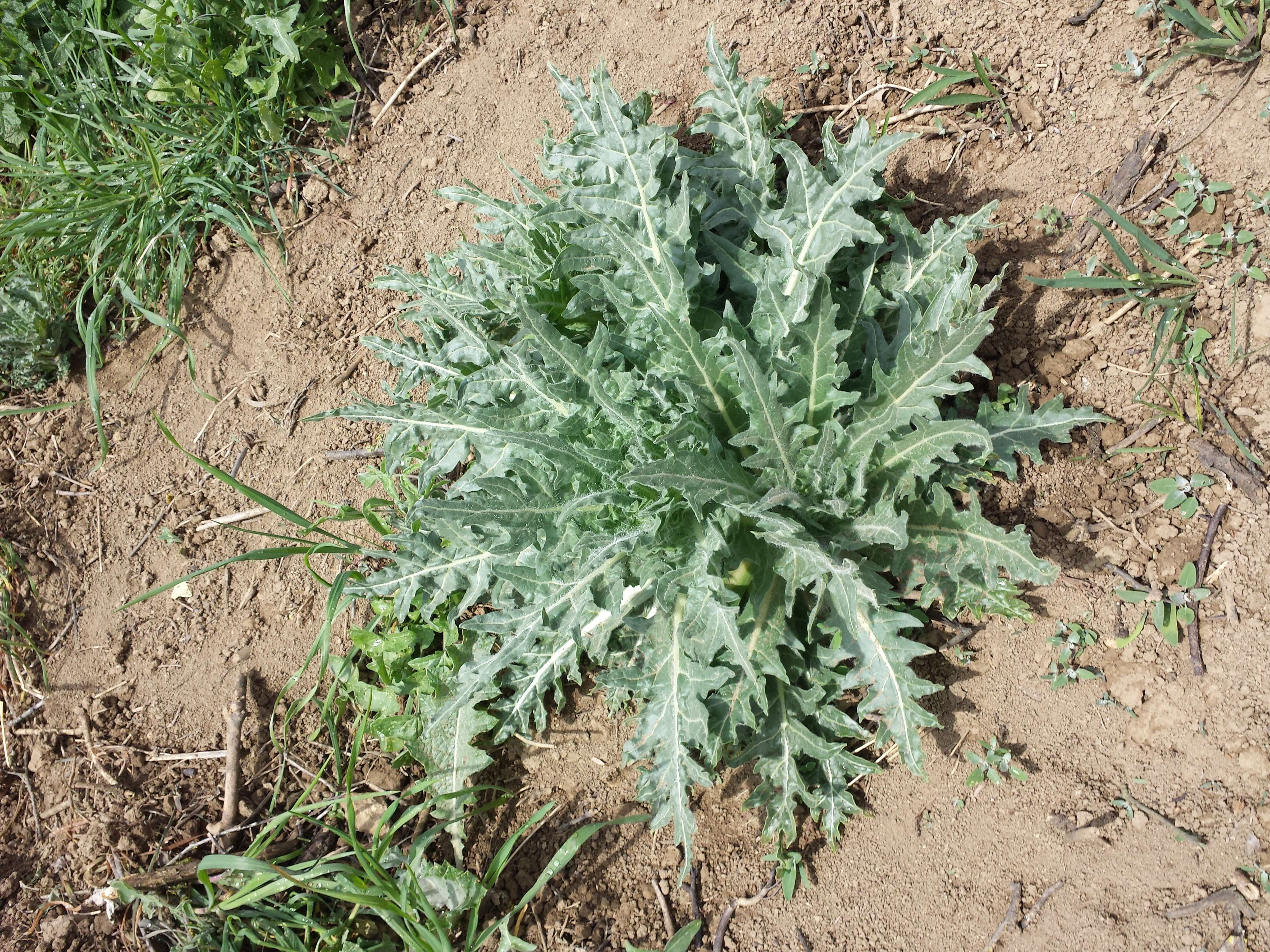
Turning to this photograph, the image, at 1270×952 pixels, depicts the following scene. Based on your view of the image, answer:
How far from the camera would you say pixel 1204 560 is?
8.43 feet

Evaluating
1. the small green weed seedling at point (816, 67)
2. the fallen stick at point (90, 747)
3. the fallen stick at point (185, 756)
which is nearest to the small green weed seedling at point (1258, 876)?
the small green weed seedling at point (816, 67)

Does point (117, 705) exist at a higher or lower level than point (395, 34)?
lower

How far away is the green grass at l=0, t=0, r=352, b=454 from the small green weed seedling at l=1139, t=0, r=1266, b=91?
333 cm

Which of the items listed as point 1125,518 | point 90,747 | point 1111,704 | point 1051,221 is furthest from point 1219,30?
point 90,747

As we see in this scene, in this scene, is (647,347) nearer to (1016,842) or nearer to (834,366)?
(834,366)

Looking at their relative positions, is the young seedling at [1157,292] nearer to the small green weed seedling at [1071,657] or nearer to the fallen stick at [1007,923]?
the small green weed seedling at [1071,657]

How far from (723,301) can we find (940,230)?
0.74m

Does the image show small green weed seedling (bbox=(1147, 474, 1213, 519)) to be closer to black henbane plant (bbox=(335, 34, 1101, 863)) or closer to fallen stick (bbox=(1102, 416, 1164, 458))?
fallen stick (bbox=(1102, 416, 1164, 458))

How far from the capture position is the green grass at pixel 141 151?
397 centimetres

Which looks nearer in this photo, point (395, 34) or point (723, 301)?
point (723, 301)

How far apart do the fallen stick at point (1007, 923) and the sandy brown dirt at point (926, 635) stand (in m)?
0.02

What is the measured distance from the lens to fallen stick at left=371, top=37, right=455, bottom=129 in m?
3.99

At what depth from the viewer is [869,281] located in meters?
2.80

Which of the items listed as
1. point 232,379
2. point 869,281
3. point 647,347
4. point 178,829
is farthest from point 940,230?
point 178,829
